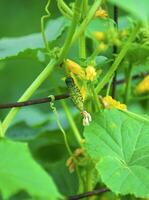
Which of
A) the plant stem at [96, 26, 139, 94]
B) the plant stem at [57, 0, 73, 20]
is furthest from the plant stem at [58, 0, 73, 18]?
the plant stem at [96, 26, 139, 94]

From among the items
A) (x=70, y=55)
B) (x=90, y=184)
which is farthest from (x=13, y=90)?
(x=90, y=184)

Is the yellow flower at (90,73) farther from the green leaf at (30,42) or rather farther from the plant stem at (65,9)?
the green leaf at (30,42)

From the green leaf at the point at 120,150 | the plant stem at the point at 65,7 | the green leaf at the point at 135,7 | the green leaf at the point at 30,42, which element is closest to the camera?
the green leaf at the point at 135,7

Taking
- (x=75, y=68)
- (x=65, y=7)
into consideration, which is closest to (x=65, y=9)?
(x=65, y=7)

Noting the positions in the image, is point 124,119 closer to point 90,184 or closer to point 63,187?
point 90,184

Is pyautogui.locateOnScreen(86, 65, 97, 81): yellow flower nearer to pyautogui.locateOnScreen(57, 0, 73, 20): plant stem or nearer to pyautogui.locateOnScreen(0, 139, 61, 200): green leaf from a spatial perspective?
pyautogui.locateOnScreen(57, 0, 73, 20): plant stem

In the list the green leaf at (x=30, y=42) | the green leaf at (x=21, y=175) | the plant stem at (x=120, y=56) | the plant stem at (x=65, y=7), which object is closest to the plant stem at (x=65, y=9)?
the plant stem at (x=65, y=7)

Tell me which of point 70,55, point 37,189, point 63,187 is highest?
point 37,189
